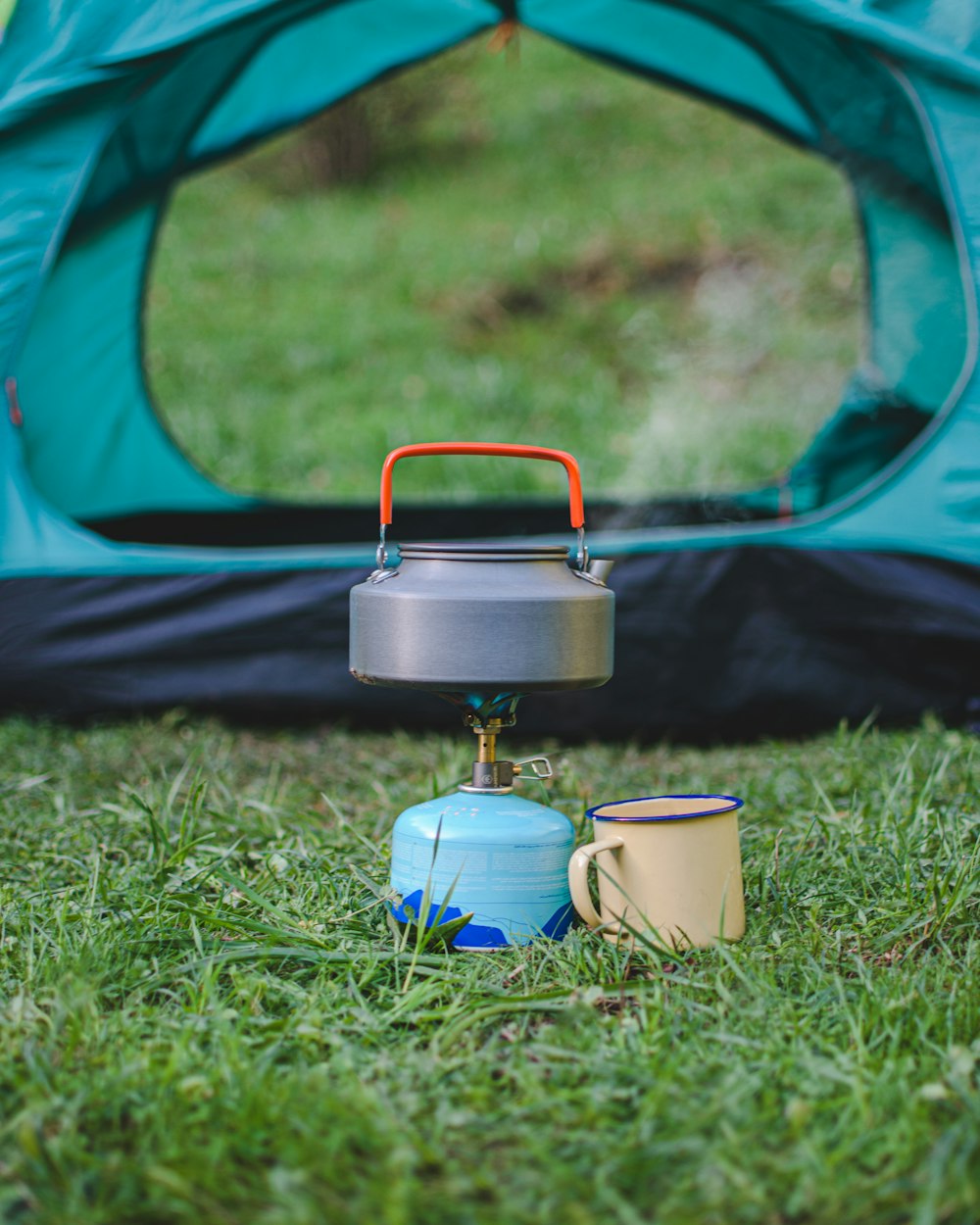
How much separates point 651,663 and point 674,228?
16.2ft

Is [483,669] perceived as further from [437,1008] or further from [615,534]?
[615,534]

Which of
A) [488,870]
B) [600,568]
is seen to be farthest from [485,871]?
[600,568]

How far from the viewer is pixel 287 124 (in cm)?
317

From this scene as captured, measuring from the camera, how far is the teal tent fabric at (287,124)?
220 centimetres

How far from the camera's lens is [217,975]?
52.4 inches

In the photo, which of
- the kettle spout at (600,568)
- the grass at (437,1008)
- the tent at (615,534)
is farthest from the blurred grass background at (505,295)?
the kettle spout at (600,568)

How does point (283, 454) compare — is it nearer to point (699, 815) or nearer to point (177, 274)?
point (177, 274)

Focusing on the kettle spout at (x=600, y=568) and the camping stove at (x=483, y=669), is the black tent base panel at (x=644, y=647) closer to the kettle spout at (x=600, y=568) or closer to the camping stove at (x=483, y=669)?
the kettle spout at (x=600, y=568)

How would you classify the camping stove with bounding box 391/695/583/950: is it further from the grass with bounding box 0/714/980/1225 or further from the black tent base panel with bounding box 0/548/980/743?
the black tent base panel with bounding box 0/548/980/743

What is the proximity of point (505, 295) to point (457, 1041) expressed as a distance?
5705 millimetres

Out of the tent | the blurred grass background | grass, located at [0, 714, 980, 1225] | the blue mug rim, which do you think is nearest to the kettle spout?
the blue mug rim

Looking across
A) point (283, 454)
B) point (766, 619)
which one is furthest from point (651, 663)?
point (283, 454)

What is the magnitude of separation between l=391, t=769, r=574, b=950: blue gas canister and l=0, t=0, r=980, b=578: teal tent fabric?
1.02m

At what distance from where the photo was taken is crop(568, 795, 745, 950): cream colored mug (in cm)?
144
